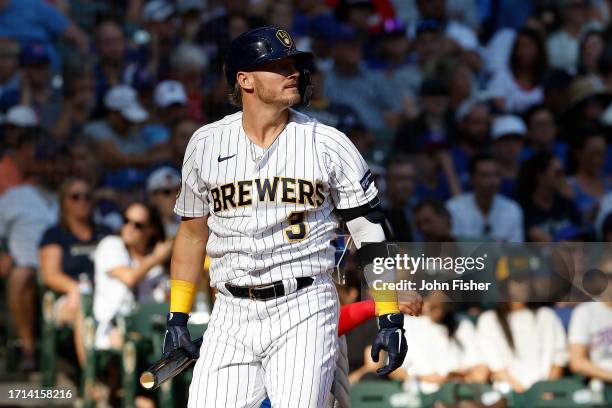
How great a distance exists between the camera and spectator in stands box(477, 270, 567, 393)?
6.70 meters

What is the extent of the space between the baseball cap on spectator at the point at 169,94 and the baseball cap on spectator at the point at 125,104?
14 centimetres

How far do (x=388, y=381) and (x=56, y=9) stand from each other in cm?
408

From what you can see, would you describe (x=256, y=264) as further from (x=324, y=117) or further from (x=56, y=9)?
(x=56, y=9)

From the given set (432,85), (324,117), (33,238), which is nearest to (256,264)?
(33,238)

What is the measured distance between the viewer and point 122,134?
8.52 meters

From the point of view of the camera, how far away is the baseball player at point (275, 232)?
4.08m

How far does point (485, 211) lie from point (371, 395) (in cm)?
207

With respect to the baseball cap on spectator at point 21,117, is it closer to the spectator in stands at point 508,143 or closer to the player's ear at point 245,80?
the spectator in stands at point 508,143

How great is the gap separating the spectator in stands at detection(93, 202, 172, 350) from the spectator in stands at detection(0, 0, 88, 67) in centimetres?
201

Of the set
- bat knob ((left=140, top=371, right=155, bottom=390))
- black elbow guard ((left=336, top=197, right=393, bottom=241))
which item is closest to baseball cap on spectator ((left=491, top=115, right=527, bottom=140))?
black elbow guard ((left=336, top=197, right=393, bottom=241))

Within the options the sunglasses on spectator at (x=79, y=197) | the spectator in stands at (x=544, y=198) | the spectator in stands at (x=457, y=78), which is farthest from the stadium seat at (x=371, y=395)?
the spectator in stands at (x=457, y=78)

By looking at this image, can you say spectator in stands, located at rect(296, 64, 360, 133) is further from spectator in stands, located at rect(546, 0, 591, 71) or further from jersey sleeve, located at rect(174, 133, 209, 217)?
jersey sleeve, located at rect(174, 133, 209, 217)

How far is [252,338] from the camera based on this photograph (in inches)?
161

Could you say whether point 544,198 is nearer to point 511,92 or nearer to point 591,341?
point 511,92
